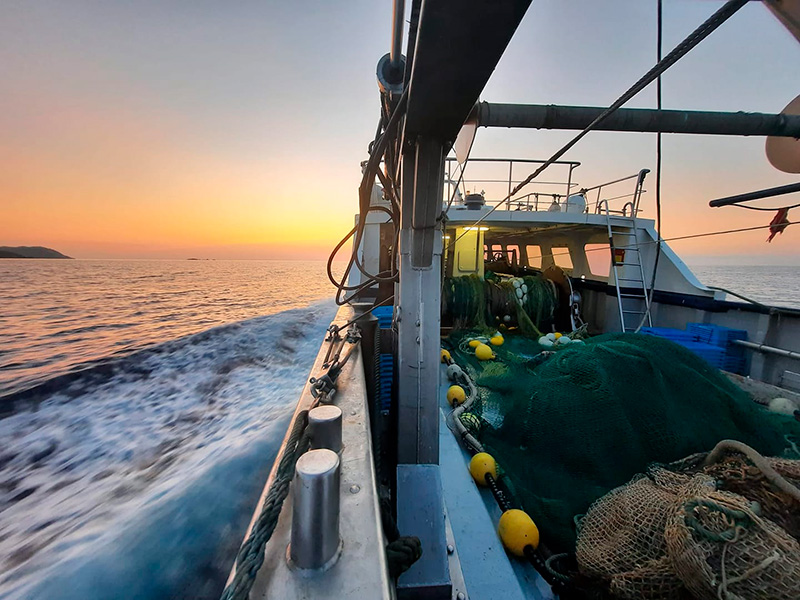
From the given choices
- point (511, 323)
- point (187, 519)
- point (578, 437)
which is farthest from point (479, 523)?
point (511, 323)

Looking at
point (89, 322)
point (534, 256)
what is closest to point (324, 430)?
point (89, 322)

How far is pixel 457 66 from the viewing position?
103 centimetres

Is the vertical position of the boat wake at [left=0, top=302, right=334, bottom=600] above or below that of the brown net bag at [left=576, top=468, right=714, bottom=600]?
below

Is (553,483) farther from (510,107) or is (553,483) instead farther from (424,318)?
(510,107)

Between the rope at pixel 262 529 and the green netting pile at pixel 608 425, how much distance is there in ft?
5.69

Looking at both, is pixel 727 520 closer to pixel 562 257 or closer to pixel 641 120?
pixel 641 120

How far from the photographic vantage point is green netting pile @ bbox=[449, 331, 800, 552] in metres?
2.24

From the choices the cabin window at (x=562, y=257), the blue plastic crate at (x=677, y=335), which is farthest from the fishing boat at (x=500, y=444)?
the cabin window at (x=562, y=257)

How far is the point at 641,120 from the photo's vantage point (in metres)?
1.73

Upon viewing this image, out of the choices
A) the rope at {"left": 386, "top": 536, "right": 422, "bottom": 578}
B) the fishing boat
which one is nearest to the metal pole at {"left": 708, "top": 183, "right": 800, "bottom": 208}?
the fishing boat

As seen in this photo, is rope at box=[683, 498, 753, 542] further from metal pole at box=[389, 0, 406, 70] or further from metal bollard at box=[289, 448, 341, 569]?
metal pole at box=[389, 0, 406, 70]

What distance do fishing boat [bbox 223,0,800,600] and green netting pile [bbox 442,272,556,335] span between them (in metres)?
2.92

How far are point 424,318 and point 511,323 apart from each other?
20.4 feet

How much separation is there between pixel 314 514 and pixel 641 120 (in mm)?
2216
